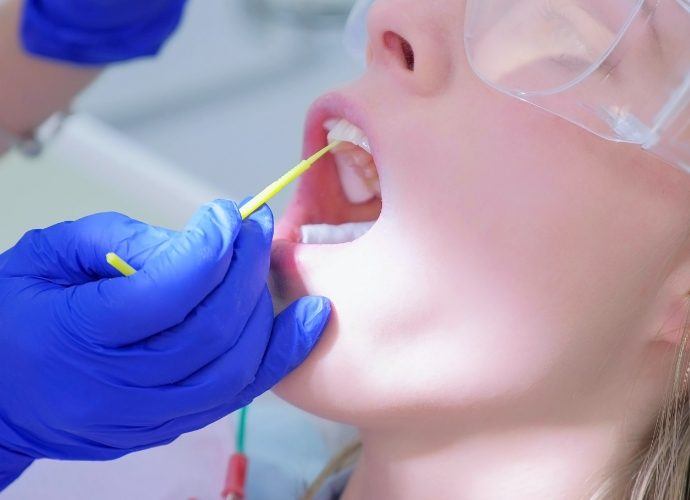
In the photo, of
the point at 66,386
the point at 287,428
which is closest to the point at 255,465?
the point at 287,428

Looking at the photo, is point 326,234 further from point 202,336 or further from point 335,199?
point 202,336

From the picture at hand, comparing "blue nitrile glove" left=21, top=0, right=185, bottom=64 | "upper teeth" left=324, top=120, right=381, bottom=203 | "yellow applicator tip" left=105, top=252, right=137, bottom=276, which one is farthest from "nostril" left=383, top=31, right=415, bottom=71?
"blue nitrile glove" left=21, top=0, right=185, bottom=64

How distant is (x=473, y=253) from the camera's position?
95 centimetres

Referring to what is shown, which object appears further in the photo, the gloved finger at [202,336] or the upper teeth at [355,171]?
the upper teeth at [355,171]

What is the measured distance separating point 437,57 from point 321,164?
0.29 meters

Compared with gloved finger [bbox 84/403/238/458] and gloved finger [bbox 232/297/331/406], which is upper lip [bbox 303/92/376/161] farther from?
gloved finger [bbox 84/403/238/458]

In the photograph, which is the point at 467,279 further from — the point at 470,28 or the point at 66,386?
the point at 66,386

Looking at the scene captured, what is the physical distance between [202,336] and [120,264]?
0.11 m

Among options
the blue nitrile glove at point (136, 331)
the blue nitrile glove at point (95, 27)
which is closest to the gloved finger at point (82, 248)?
the blue nitrile glove at point (136, 331)

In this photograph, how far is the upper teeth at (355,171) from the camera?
1.14 meters

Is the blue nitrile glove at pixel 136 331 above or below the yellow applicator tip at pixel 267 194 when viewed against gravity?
below

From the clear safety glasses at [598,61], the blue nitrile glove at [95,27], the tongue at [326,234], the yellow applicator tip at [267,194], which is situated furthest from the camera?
the blue nitrile glove at [95,27]

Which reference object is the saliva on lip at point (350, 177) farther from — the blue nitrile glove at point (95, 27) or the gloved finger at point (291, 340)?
the blue nitrile glove at point (95, 27)

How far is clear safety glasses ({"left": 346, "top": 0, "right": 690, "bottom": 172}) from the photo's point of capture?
0.89m
